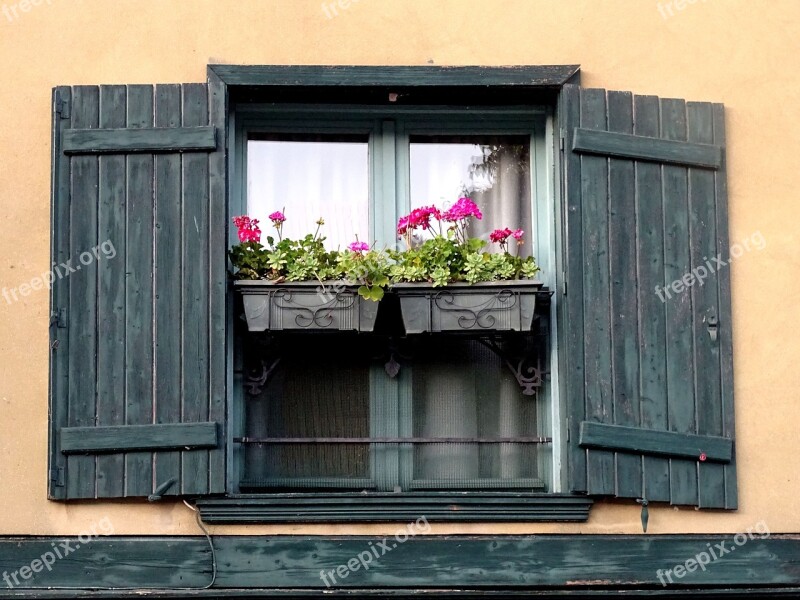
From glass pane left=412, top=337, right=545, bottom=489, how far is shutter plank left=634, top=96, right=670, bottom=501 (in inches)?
18.5

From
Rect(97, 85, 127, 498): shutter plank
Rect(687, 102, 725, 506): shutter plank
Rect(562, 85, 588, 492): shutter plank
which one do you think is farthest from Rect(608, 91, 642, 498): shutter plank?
Rect(97, 85, 127, 498): shutter plank

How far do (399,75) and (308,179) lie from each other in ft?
1.96

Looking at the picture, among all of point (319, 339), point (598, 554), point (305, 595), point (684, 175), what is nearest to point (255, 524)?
point (305, 595)

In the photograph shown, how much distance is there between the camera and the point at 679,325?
5.67 metres

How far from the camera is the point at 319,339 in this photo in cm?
584

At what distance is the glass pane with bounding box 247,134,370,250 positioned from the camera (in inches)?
237

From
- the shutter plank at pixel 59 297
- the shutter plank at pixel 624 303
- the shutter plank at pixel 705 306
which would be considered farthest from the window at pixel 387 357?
the shutter plank at pixel 59 297

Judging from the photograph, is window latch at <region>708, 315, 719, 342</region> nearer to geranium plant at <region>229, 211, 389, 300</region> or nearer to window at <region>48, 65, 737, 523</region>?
window at <region>48, 65, 737, 523</region>

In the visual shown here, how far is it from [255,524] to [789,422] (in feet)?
6.87

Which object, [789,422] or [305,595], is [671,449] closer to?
[789,422]

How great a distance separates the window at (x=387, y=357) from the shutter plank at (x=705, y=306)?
580 millimetres

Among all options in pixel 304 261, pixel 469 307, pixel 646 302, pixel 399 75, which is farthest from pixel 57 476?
pixel 646 302

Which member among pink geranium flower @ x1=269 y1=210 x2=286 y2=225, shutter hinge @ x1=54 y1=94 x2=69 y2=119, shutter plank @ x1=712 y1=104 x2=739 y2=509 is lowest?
shutter plank @ x1=712 y1=104 x2=739 y2=509

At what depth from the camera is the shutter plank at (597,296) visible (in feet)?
18.2
